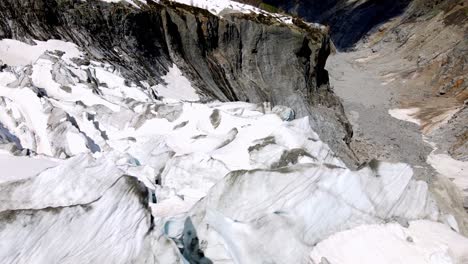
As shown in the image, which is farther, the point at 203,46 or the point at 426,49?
the point at 426,49

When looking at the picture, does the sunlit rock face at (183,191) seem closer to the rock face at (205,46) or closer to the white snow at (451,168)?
the rock face at (205,46)

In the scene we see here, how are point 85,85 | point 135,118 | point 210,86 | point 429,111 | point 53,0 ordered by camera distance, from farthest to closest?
1. point 429,111
2. point 210,86
3. point 53,0
4. point 85,85
5. point 135,118

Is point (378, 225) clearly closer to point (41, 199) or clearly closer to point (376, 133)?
point (41, 199)

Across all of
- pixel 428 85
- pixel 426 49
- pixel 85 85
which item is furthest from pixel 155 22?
pixel 426 49

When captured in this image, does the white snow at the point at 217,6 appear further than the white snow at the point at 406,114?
No

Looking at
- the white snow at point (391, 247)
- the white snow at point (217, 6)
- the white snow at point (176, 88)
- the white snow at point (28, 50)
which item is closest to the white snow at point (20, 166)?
the white snow at point (391, 247)

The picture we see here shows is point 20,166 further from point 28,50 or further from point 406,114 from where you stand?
point 406,114

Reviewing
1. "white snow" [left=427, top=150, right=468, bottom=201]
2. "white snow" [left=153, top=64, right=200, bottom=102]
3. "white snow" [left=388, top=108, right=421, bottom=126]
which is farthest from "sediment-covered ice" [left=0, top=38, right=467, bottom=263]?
"white snow" [left=388, top=108, right=421, bottom=126]
